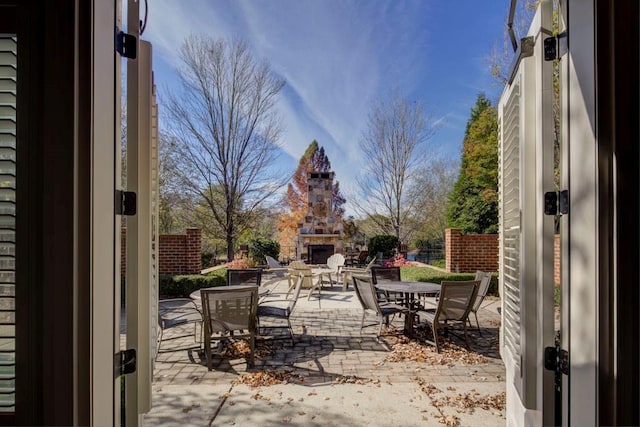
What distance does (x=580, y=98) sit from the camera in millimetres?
1108

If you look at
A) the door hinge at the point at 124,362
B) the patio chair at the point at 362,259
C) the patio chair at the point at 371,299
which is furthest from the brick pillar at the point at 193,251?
the door hinge at the point at 124,362

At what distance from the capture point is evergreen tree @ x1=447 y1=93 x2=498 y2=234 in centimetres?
1244

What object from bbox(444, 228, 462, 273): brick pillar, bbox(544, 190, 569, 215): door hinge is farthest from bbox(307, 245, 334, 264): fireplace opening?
bbox(544, 190, 569, 215): door hinge

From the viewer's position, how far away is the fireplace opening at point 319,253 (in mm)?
15633

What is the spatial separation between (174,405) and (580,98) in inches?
141

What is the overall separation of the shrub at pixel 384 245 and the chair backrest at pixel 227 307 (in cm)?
1172

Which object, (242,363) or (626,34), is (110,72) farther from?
(242,363)

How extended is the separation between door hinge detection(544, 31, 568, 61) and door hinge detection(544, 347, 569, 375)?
3.78ft

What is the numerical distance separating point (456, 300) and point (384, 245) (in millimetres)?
10761

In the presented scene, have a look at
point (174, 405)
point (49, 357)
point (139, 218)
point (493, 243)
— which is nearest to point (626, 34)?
point (139, 218)

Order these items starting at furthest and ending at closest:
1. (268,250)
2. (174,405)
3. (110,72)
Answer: (268,250)
(174,405)
(110,72)

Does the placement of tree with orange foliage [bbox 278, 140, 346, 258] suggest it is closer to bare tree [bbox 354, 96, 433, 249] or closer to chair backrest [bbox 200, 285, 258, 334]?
bare tree [bbox 354, 96, 433, 249]

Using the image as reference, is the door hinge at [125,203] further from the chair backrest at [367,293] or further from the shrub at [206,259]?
the shrub at [206,259]

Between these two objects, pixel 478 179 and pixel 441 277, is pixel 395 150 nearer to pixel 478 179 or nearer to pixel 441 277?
pixel 478 179
